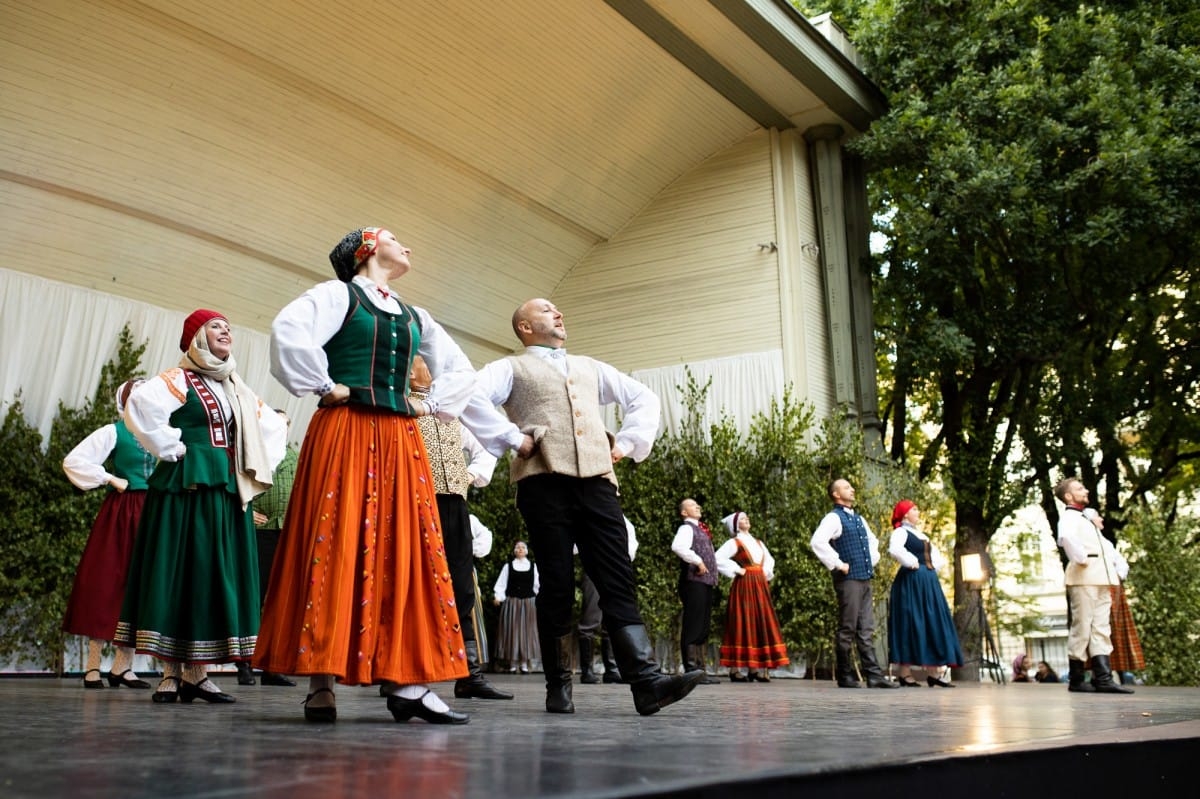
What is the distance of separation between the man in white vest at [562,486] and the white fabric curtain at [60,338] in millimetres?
7780

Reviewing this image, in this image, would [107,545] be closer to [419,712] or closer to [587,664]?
[419,712]

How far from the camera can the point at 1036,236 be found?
526 inches

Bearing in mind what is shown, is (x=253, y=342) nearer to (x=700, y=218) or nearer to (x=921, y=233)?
(x=700, y=218)

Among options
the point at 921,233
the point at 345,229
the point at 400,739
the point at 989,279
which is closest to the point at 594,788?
the point at 400,739

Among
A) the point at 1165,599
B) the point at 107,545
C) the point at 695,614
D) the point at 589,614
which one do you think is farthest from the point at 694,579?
the point at 1165,599

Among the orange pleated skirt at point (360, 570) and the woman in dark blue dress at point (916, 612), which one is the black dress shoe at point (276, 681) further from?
the woman in dark blue dress at point (916, 612)

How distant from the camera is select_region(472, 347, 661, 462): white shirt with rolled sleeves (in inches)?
153

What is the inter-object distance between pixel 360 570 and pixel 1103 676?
617cm

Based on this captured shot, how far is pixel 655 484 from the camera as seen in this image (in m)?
13.1

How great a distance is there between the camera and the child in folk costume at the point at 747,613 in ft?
34.3

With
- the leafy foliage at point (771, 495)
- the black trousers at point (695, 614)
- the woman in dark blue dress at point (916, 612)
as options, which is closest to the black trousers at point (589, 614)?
the black trousers at point (695, 614)

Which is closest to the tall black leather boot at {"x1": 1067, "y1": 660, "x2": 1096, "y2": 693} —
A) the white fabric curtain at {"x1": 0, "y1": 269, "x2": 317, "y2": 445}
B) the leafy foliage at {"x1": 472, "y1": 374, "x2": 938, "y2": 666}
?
the leafy foliage at {"x1": 472, "y1": 374, "x2": 938, "y2": 666}

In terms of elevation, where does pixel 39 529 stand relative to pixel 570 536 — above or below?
above

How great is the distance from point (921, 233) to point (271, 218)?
7.95m
